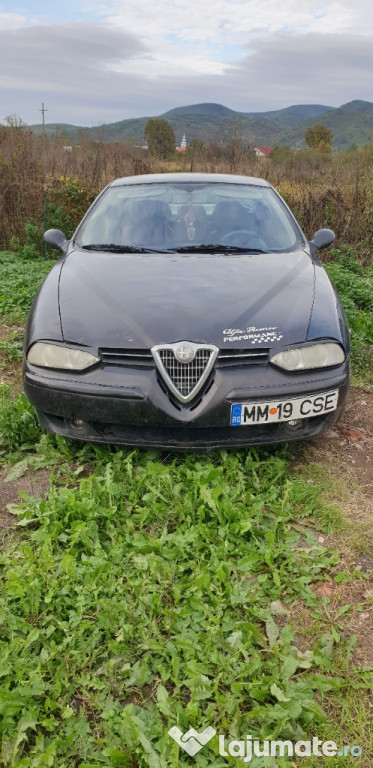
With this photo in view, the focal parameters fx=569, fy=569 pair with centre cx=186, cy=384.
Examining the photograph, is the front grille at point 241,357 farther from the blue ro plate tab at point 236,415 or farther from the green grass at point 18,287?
the green grass at point 18,287

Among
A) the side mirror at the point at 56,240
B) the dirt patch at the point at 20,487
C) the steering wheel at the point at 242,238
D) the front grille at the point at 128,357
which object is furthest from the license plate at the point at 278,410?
the side mirror at the point at 56,240

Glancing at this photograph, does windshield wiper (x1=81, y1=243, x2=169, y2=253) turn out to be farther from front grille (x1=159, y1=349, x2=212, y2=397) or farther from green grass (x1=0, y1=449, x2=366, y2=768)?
green grass (x1=0, y1=449, x2=366, y2=768)

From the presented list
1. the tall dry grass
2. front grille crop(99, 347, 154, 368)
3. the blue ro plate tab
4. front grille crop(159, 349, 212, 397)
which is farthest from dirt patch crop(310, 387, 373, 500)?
the tall dry grass

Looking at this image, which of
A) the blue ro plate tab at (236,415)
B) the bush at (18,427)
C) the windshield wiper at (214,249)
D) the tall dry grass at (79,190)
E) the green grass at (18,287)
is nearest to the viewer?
the blue ro plate tab at (236,415)

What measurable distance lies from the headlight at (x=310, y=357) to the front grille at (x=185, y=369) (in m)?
0.31

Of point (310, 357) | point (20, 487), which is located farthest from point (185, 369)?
point (20, 487)

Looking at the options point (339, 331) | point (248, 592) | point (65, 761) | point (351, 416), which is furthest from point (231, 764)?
point (351, 416)

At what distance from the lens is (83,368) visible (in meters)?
2.54

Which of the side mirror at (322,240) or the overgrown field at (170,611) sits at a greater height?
the side mirror at (322,240)

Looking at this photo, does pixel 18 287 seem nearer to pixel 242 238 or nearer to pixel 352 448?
pixel 242 238

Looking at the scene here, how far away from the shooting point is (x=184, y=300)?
2725 mm

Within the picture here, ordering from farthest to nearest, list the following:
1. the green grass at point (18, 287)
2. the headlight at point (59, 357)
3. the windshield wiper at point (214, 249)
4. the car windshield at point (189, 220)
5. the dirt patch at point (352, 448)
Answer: the green grass at point (18, 287)
the car windshield at point (189, 220)
the windshield wiper at point (214, 249)
the dirt patch at point (352, 448)
the headlight at point (59, 357)

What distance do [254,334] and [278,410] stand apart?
0.36 meters

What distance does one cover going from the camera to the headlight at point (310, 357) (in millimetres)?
2537
